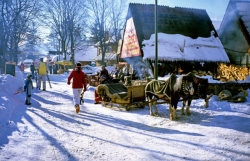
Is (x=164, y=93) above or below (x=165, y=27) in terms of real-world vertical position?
below

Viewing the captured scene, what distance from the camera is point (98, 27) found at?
129ft

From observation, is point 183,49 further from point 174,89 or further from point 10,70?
point 10,70

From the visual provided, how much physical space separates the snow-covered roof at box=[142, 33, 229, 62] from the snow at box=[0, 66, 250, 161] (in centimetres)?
955

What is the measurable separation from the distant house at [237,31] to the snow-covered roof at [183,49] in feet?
6.99

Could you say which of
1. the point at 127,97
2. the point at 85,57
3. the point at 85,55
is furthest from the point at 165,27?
the point at 85,55

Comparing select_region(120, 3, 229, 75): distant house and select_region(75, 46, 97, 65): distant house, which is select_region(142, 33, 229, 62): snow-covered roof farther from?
select_region(75, 46, 97, 65): distant house

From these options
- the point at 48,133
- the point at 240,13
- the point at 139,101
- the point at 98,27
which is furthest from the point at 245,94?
the point at 98,27

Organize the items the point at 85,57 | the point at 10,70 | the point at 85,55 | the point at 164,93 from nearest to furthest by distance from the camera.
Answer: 1. the point at 164,93
2. the point at 10,70
3. the point at 85,57
4. the point at 85,55

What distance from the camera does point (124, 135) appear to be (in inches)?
236

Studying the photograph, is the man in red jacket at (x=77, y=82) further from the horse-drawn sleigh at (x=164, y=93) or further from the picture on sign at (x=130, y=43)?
the picture on sign at (x=130, y=43)

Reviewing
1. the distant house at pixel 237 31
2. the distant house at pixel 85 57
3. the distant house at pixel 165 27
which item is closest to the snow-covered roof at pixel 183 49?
the distant house at pixel 165 27

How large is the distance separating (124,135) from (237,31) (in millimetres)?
20388

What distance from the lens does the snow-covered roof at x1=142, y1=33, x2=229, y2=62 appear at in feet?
59.7

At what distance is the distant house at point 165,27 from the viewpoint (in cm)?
1919
